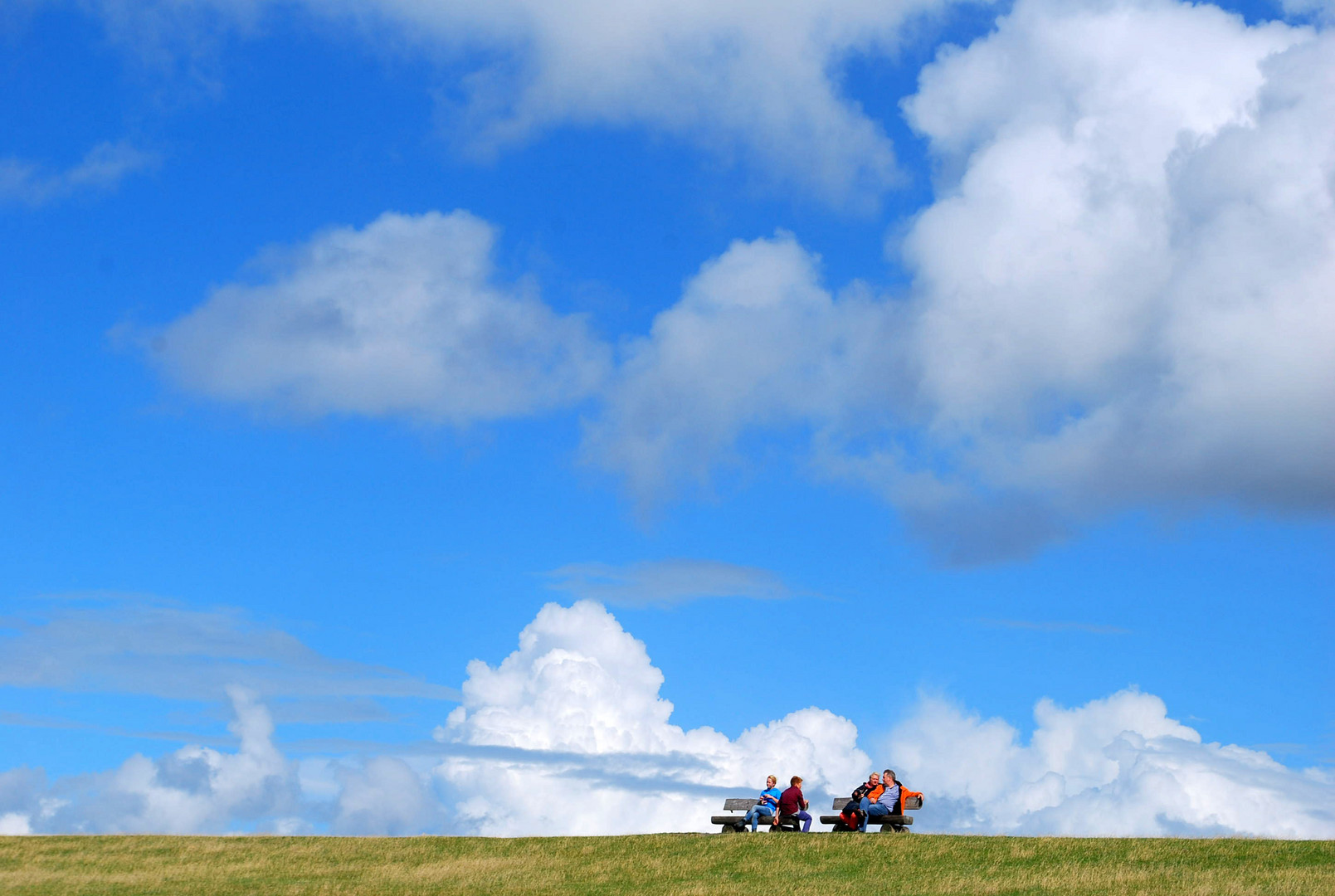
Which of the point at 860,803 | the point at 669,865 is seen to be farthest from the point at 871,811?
the point at 669,865

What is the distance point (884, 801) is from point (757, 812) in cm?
358

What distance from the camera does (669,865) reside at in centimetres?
3266

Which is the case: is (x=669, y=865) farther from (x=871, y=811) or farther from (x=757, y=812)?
(x=871, y=811)

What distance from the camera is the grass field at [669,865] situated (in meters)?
29.6

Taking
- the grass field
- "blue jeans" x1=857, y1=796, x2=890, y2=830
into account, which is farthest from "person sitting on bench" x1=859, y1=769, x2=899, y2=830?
the grass field

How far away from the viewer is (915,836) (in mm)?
34938

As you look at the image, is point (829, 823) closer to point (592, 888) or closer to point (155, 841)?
point (592, 888)

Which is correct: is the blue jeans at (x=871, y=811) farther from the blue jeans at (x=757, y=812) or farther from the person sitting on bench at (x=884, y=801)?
the blue jeans at (x=757, y=812)

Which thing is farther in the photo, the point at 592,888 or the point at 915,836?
the point at 915,836

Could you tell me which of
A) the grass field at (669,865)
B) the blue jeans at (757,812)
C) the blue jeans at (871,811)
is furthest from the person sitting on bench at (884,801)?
the blue jeans at (757,812)

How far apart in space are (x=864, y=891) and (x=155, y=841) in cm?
1930

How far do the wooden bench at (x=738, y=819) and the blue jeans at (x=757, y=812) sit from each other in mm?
68

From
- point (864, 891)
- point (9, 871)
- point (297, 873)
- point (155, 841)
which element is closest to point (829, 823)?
point (864, 891)

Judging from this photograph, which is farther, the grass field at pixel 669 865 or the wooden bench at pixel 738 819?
the wooden bench at pixel 738 819
